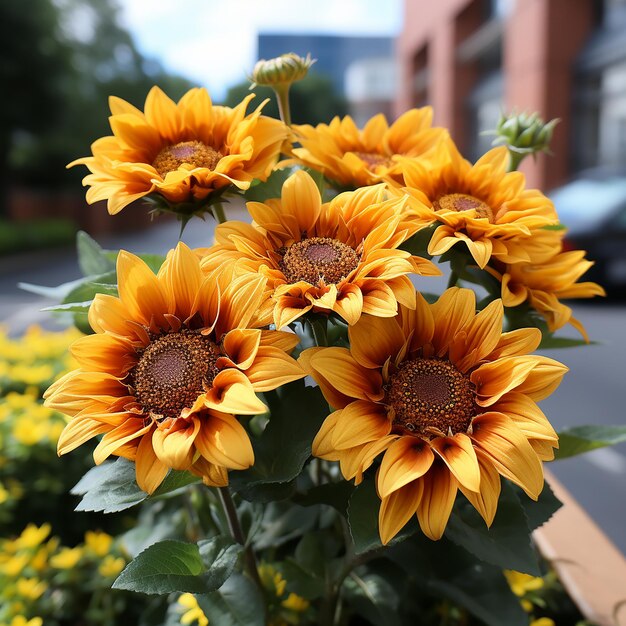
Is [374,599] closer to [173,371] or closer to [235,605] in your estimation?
[235,605]

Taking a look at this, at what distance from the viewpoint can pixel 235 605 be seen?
79cm

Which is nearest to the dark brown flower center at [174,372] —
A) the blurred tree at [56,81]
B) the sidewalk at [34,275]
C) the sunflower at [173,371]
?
the sunflower at [173,371]

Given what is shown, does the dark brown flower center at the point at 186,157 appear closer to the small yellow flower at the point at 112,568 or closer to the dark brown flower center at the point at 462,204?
the dark brown flower center at the point at 462,204

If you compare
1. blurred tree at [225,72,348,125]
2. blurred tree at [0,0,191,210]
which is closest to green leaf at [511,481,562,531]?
blurred tree at [0,0,191,210]

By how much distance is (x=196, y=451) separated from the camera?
59cm

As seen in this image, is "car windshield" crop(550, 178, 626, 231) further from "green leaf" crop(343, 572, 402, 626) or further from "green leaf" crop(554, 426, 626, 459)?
"green leaf" crop(343, 572, 402, 626)

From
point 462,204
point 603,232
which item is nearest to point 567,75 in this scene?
point 603,232

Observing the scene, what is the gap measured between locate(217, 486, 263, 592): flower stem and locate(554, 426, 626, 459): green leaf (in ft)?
1.36

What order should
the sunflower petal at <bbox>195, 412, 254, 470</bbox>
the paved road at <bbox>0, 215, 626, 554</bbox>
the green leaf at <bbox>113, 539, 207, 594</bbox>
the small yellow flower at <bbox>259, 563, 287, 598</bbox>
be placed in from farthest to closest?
the paved road at <bbox>0, 215, 626, 554</bbox>, the small yellow flower at <bbox>259, 563, 287, 598</bbox>, the green leaf at <bbox>113, 539, 207, 594</bbox>, the sunflower petal at <bbox>195, 412, 254, 470</bbox>

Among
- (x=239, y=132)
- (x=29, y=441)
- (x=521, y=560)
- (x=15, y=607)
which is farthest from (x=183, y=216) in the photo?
(x=29, y=441)

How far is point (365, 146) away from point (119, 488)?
570mm

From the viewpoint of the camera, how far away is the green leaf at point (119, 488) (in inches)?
25.7

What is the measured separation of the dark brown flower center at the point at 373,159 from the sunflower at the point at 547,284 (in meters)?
0.22

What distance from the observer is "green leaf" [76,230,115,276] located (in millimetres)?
958
